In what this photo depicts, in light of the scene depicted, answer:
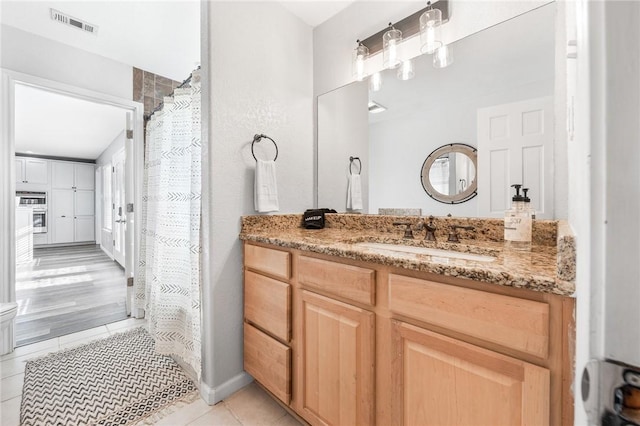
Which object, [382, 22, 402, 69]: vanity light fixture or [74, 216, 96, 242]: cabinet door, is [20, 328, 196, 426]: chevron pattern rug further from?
[74, 216, 96, 242]: cabinet door

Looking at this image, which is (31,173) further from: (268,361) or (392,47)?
(392,47)

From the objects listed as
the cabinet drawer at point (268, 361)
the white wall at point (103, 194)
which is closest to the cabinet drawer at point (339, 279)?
the cabinet drawer at point (268, 361)

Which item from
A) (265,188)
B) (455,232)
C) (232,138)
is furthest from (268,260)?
(455,232)

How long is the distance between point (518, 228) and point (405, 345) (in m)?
0.65

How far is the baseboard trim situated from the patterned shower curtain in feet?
0.51

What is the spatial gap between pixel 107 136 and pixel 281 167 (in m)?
4.93

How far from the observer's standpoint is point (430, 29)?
147 cm

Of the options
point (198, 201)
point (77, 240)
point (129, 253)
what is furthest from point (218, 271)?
point (77, 240)

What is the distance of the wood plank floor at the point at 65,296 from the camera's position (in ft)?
7.91

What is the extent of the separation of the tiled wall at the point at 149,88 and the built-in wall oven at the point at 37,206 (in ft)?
20.0

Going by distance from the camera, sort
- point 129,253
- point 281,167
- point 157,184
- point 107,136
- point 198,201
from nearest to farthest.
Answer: point 198,201, point 281,167, point 157,184, point 129,253, point 107,136

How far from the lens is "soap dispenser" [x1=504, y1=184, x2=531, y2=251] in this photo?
3.55 ft

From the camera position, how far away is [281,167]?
1.87 m

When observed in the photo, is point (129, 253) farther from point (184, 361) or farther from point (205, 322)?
point (205, 322)
